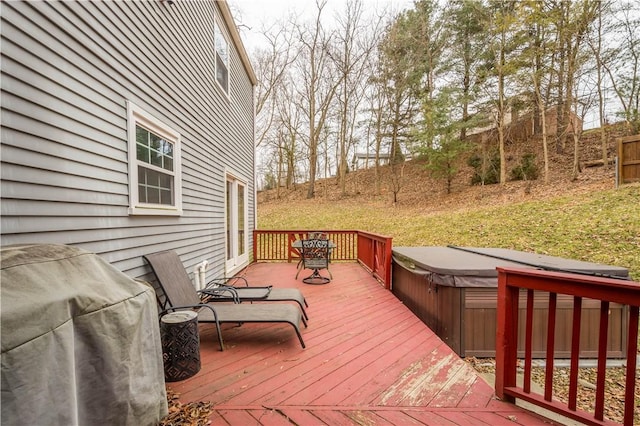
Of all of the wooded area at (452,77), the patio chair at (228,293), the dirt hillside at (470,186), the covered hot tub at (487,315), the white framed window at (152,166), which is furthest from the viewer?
the dirt hillside at (470,186)

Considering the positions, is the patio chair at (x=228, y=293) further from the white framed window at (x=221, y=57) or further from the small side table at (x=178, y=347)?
the white framed window at (x=221, y=57)

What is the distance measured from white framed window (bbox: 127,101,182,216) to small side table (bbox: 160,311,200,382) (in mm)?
1150

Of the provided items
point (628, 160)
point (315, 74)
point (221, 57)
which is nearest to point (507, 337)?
point (221, 57)

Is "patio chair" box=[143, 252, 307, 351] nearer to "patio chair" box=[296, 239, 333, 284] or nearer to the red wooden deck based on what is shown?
the red wooden deck

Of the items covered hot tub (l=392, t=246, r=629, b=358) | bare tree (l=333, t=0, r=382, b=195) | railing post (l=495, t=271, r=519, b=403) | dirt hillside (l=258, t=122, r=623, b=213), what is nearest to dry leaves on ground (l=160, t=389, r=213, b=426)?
railing post (l=495, t=271, r=519, b=403)

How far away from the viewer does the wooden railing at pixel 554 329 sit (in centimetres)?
162

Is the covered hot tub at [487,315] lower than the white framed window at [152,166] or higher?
lower

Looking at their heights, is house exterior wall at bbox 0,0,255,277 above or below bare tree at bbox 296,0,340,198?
below

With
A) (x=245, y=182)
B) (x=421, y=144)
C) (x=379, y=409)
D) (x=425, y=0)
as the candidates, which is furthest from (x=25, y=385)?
(x=425, y=0)

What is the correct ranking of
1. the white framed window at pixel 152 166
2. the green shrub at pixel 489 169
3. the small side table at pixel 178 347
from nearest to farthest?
the small side table at pixel 178 347 < the white framed window at pixel 152 166 < the green shrub at pixel 489 169

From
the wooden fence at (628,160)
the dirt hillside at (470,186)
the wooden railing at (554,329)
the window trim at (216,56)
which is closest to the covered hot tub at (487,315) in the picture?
the wooden railing at (554,329)

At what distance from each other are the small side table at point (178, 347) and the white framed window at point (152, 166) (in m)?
1.15

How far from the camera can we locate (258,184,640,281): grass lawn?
677 cm

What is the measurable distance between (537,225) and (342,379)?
344 inches
